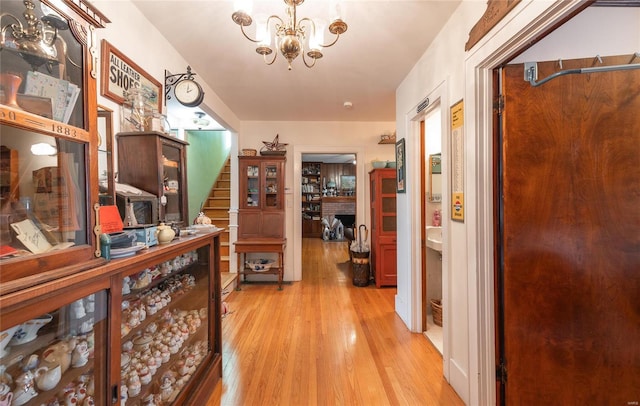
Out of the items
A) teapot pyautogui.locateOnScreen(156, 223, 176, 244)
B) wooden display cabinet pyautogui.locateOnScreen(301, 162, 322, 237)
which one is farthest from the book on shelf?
wooden display cabinet pyautogui.locateOnScreen(301, 162, 322, 237)

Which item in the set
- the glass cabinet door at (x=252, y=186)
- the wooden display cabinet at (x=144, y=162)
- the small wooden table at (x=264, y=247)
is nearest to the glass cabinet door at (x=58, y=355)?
the wooden display cabinet at (x=144, y=162)

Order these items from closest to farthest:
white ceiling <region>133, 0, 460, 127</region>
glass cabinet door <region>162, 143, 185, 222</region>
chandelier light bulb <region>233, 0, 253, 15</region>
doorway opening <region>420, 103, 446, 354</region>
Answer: chandelier light bulb <region>233, 0, 253, 15</region> < glass cabinet door <region>162, 143, 185, 222</region> < white ceiling <region>133, 0, 460, 127</region> < doorway opening <region>420, 103, 446, 354</region>

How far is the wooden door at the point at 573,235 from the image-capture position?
4.49 feet

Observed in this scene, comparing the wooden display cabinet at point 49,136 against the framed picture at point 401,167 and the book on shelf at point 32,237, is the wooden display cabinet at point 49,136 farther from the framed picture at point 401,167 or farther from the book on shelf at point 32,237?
the framed picture at point 401,167

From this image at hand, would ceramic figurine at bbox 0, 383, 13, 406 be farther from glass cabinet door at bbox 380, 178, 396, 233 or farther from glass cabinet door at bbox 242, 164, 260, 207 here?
glass cabinet door at bbox 380, 178, 396, 233

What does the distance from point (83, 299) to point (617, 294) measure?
242cm

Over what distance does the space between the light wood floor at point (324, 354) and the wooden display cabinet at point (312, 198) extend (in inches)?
217

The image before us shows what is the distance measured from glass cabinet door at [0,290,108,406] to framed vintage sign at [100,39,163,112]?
1.17 meters

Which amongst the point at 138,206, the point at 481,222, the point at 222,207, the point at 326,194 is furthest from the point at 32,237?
the point at 326,194

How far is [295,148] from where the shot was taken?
421 cm

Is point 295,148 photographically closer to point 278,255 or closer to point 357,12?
point 278,255

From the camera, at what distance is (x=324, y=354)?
2207mm

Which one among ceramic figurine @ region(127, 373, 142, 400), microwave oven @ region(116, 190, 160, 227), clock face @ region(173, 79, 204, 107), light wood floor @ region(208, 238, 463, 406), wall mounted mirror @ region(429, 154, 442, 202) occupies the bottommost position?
light wood floor @ region(208, 238, 463, 406)

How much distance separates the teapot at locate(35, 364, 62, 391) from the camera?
82cm
